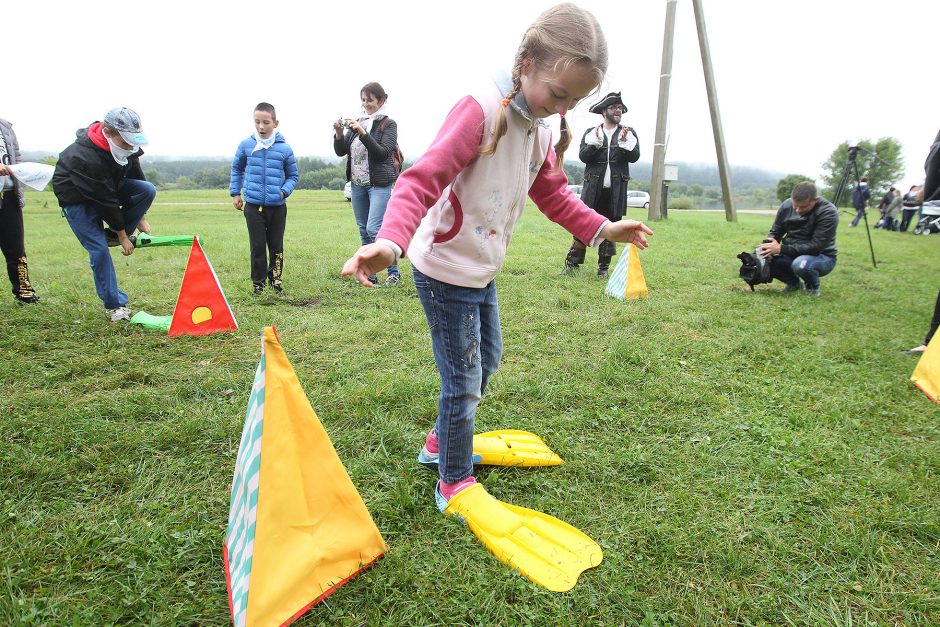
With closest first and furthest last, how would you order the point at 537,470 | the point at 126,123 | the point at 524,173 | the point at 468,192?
1. the point at 468,192
2. the point at 524,173
3. the point at 537,470
4. the point at 126,123

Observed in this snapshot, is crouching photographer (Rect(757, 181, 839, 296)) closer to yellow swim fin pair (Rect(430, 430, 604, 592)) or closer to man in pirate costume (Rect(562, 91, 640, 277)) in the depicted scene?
man in pirate costume (Rect(562, 91, 640, 277))

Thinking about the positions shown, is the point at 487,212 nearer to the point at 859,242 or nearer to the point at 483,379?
the point at 483,379

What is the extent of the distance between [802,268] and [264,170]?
619 cm

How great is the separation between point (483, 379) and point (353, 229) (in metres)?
11.5

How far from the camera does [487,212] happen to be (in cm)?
190

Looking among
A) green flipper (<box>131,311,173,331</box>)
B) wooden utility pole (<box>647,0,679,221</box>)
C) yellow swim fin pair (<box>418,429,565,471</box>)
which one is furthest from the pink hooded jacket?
wooden utility pole (<box>647,0,679,221</box>)

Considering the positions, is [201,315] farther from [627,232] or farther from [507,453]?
[627,232]

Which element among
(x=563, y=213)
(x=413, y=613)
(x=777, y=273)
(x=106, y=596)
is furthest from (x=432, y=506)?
(x=777, y=273)

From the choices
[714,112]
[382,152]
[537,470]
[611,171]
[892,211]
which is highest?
[714,112]

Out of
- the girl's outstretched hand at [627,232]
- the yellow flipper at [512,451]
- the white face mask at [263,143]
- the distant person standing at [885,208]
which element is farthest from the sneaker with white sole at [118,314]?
the distant person standing at [885,208]

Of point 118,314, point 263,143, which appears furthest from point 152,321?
point 263,143

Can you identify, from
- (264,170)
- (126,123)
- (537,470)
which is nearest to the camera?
(537,470)

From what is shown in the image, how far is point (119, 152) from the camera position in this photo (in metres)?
4.26

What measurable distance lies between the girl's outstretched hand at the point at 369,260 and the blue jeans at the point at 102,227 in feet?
12.8
